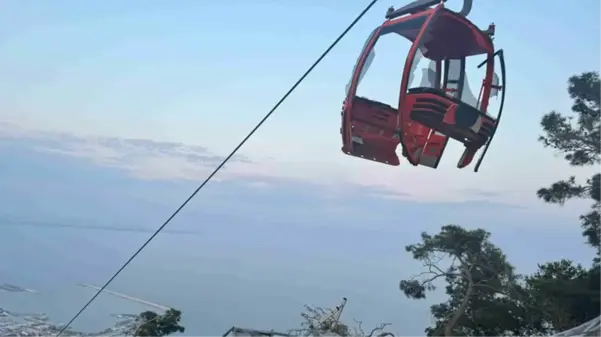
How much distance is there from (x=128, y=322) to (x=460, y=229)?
19.7 feet

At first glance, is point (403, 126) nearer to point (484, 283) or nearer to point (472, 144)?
point (472, 144)

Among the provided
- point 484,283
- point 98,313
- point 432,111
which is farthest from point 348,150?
point 98,313

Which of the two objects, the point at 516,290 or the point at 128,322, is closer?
the point at 516,290

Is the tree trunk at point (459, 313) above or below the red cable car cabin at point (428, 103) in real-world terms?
below

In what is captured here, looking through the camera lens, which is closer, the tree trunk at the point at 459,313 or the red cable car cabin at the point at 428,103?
the red cable car cabin at the point at 428,103

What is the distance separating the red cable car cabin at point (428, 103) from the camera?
485cm

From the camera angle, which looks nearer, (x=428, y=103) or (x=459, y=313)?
(x=428, y=103)

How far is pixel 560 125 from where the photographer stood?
8289mm

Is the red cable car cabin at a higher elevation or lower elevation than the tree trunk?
higher

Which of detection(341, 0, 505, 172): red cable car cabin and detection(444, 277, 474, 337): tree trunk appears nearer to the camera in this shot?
detection(341, 0, 505, 172): red cable car cabin

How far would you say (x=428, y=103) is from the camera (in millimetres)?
4840

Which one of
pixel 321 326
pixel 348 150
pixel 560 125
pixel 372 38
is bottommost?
pixel 321 326

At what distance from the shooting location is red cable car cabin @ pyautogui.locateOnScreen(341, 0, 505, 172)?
15.9 ft

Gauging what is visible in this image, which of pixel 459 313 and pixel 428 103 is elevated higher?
pixel 428 103
